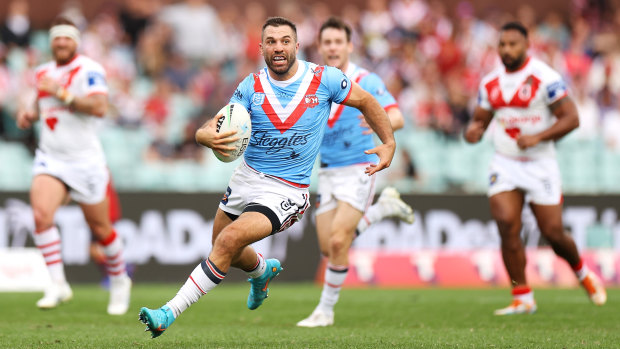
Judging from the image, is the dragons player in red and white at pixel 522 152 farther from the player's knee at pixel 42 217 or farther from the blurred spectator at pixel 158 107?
the blurred spectator at pixel 158 107

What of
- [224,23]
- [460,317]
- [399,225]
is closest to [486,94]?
[460,317]

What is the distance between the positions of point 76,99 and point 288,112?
11.0 feet

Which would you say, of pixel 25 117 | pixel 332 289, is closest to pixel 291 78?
pixel 332 289

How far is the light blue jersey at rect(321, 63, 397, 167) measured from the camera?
30.9 ft

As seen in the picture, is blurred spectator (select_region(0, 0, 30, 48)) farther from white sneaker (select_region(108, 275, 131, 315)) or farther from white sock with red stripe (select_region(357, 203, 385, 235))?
white sock with red stripe (select_region(357, 203, 385, 235))

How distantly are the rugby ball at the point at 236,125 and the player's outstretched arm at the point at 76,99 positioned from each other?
3.31m

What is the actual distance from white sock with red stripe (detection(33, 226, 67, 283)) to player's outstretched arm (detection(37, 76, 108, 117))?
54.5 inches

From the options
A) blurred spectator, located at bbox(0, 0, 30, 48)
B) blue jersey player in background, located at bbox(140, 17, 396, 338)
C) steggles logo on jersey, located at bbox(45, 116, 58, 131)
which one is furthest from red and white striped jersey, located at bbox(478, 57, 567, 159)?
blurred spectator, located at bbox(0, 0, 30, 48)

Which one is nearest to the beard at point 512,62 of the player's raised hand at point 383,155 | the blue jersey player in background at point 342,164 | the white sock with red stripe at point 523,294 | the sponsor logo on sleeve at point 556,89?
the sponsor logo on sleeve at point 556,89

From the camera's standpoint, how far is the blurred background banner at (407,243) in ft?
48.1

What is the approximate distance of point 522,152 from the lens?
395 inches

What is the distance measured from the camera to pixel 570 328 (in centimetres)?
851

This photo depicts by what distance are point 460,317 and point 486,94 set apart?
2.53m

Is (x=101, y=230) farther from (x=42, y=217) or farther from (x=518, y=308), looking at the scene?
(x=518, y=308)
